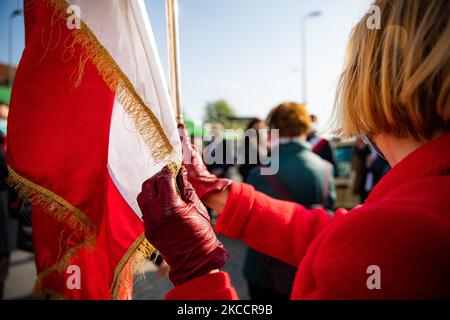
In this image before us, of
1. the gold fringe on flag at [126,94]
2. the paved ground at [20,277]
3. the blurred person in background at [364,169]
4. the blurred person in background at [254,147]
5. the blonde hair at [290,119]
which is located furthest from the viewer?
the blurred person in background at [254,147]

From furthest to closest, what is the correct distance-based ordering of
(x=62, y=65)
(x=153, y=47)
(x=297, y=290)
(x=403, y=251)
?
1. (x=62, y=65)
2. (x=153, y=47)
3. (x=297, y=290)
4. (x=403, y=251)

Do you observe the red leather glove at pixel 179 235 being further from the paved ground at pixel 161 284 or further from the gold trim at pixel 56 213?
the paved ground at pixel 161 284

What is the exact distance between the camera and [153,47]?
1107 millimetres

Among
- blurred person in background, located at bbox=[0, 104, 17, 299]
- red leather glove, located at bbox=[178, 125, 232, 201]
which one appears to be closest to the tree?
blurred person in background, located at bbox=[0, 104, 17, 299]

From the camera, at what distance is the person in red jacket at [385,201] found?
56 cm

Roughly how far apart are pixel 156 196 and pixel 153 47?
533 mm

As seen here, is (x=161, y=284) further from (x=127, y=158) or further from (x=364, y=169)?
(x=364, y=169)

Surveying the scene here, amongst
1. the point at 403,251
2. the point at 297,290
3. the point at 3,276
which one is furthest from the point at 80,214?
the point at 3,276

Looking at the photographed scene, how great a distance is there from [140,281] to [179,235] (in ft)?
11.4

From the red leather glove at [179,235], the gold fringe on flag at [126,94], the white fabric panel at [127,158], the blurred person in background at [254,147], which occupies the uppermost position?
the gold fringe on flag at [126,94]

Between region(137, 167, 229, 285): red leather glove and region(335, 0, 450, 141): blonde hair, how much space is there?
0.54m

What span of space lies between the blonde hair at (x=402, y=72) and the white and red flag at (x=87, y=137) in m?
0.63

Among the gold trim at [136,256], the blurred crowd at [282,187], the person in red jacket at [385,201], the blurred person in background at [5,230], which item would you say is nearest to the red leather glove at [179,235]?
the person in red jacket at [385,201]
